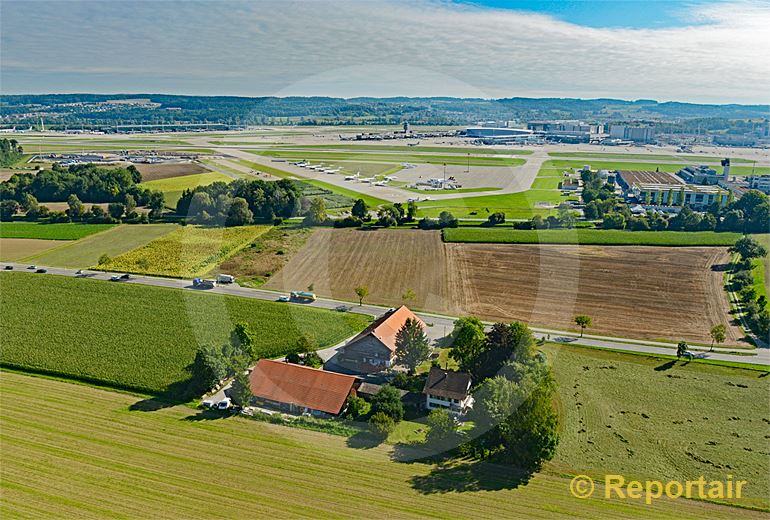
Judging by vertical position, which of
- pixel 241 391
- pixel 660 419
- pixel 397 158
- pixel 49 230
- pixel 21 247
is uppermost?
pixel 397 158

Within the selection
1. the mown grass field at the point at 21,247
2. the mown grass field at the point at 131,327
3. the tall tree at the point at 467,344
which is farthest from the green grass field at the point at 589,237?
the mown grass field at the point at 21,247

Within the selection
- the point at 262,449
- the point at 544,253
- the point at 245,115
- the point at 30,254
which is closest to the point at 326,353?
the point at 262,449

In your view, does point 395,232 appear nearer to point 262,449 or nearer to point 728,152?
point 262,449


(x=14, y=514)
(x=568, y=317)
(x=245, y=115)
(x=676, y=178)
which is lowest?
(x=14, y=514)

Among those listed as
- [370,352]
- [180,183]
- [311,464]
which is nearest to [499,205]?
[370,352]

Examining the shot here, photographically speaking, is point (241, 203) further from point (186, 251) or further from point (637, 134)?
point (637, 134)

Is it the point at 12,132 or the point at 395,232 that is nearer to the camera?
the point at 395,232
